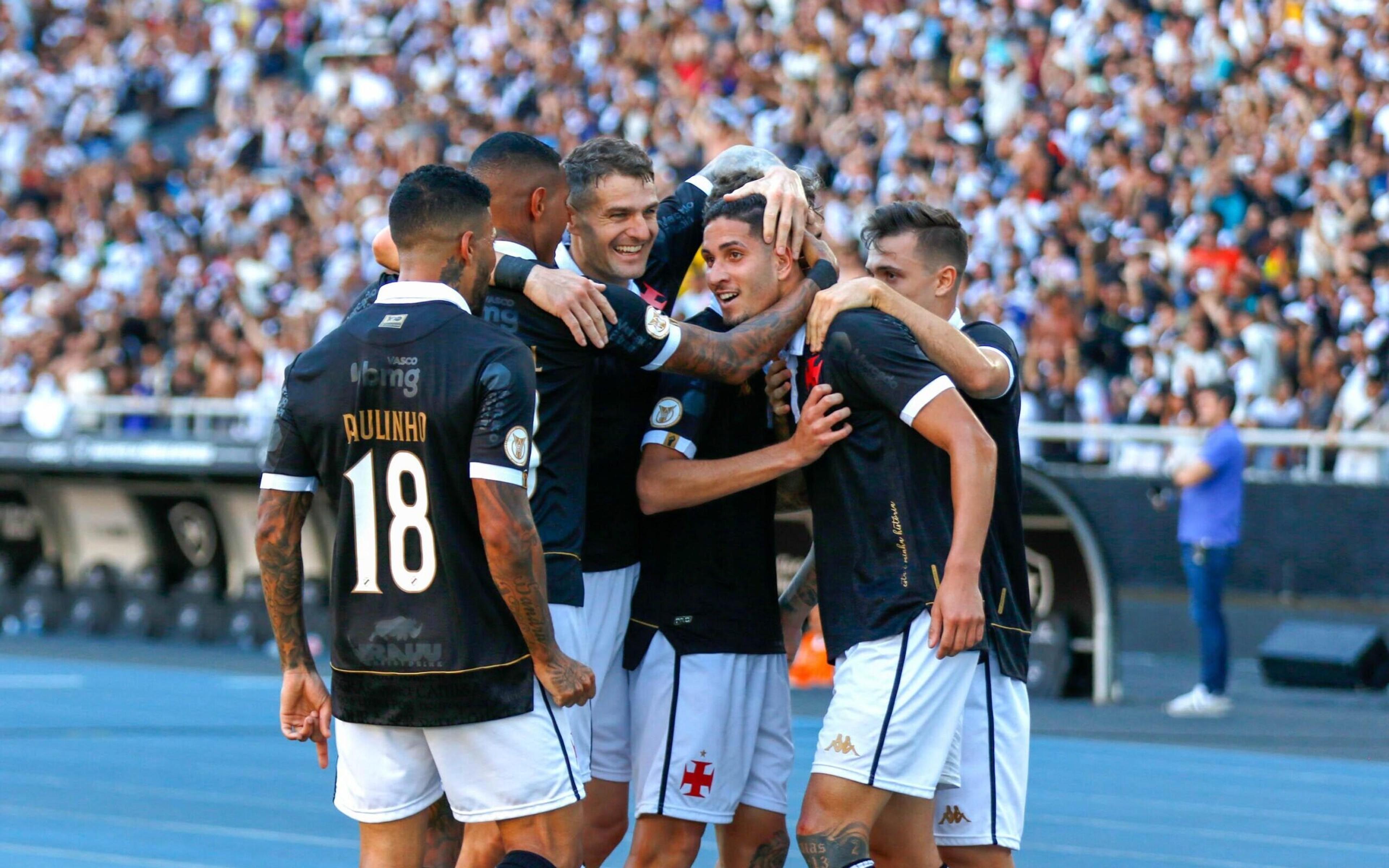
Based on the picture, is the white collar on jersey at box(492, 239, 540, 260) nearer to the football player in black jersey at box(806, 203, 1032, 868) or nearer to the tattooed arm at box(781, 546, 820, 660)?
the football player in black jersey at box(806, 203, 1032, 868)

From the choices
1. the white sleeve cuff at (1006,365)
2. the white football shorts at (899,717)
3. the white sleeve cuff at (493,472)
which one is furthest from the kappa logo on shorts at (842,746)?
the white sleeve cuff at (493,472)

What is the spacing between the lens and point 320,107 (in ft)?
81.1

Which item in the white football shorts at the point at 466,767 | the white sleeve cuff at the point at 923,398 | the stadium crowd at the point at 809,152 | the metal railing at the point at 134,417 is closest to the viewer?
the white football shorts at the point at 466,767

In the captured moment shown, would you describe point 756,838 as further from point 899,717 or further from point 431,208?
point 431,208

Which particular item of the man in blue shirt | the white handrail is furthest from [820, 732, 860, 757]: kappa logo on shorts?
the white handrail

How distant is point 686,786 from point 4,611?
1261cm

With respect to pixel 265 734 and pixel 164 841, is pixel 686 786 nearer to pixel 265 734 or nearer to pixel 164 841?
pixel 164 841

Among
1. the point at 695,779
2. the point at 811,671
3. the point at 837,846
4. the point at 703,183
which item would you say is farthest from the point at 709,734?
the point at 811,671

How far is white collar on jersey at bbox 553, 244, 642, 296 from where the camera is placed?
5039 mm

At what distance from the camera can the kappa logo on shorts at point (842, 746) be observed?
4.34m

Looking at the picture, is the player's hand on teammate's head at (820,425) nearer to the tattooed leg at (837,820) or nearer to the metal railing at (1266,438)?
the tattooed leg at (837,820)

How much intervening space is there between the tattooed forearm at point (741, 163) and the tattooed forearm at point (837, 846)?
1.89 meters

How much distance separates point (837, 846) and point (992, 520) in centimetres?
95

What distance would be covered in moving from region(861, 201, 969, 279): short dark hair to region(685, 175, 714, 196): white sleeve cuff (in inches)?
29.0
